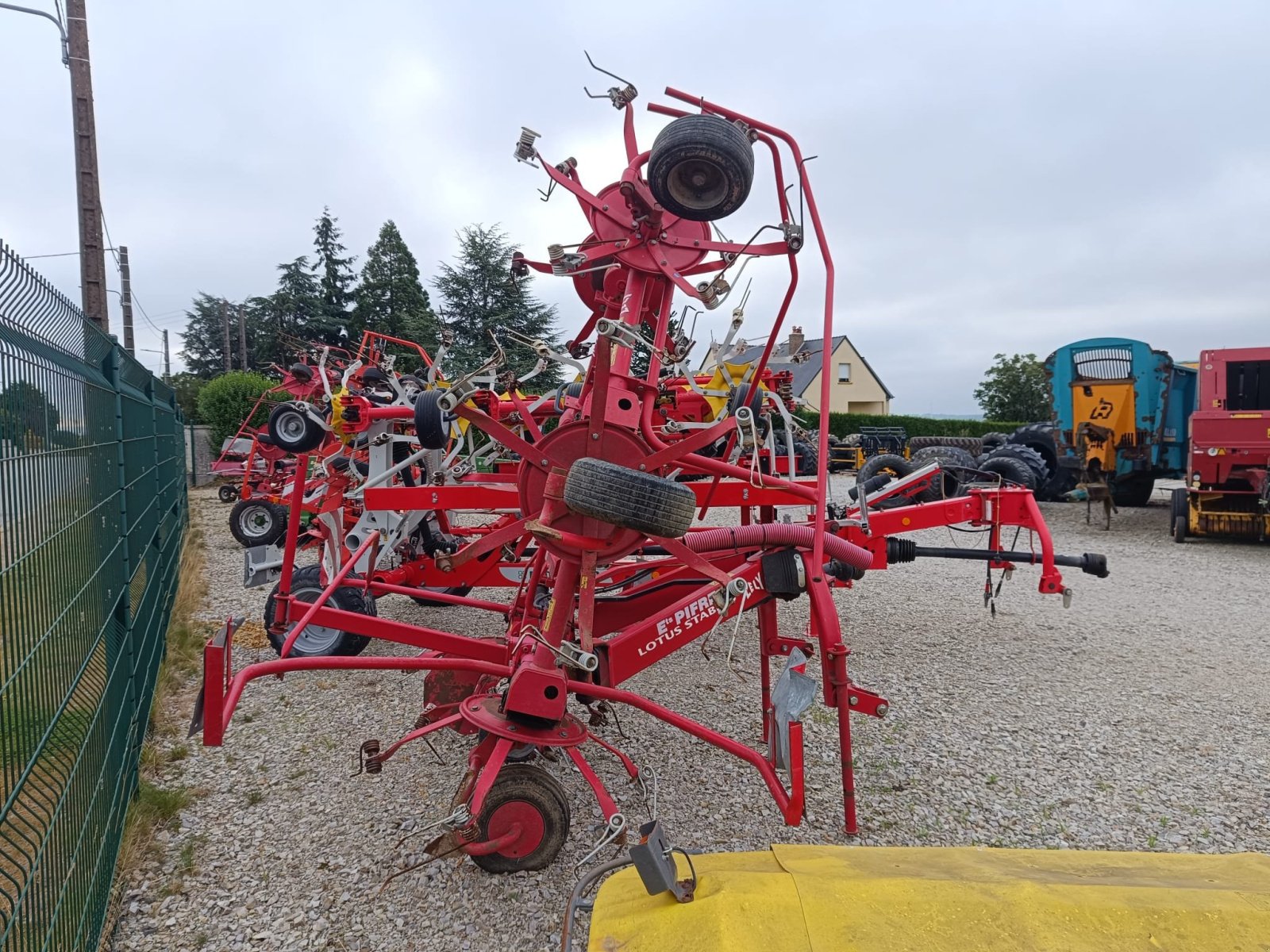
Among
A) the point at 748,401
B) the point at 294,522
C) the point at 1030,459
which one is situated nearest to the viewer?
the point at 748,401

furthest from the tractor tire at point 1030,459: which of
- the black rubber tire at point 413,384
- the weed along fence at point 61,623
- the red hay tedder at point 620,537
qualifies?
the weed along fence at point 61,623

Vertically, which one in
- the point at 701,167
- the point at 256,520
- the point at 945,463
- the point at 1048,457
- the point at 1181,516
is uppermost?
the point at 701,167

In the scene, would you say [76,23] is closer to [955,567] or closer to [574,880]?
[574,880]

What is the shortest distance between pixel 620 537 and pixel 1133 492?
15617mm

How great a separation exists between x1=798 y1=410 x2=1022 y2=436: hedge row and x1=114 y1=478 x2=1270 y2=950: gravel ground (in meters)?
23.7

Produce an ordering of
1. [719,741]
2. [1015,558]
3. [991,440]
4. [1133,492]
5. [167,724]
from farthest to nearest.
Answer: [991,440], [1133,492], [1015,558], [167,724], [719,741]

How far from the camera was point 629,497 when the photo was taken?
2707mm

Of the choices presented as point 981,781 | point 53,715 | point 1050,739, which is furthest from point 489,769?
point 1050,739

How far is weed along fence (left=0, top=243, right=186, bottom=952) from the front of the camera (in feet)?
5.62

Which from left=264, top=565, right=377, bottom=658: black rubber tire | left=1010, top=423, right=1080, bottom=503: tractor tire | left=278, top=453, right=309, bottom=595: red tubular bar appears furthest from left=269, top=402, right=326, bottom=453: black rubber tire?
left=1010, top=423, right=1080, bottom=503: tractor tire

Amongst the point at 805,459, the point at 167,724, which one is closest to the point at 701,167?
the point at 167,724

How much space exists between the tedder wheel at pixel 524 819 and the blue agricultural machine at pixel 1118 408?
12743 mm

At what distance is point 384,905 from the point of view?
2805mm

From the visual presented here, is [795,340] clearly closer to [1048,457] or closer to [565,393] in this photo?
[565,393]
